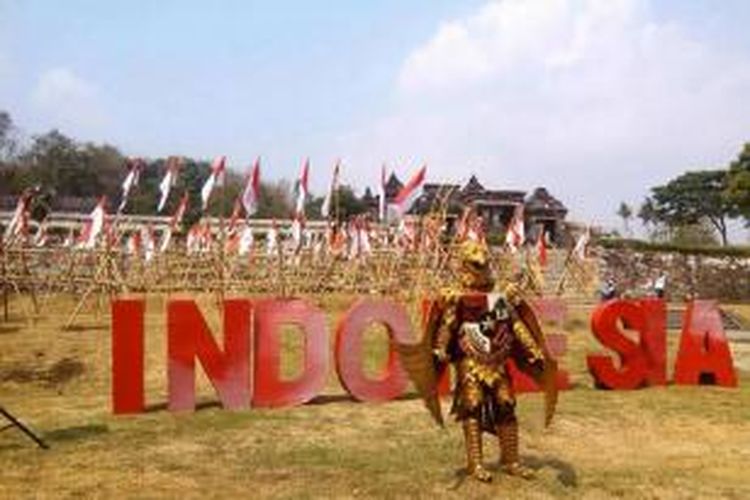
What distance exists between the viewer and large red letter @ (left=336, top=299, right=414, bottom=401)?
1337 cm

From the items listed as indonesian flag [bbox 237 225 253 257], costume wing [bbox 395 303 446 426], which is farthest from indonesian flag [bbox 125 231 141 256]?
costume wing [bbox 395 303 446 426]

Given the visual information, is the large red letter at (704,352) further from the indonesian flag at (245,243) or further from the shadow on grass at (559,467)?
the indonesian flag at (245,243)

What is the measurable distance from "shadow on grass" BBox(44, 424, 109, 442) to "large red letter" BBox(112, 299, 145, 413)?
0.71 meters

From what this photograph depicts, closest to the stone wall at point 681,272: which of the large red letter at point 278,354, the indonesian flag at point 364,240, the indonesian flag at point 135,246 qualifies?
the indonesian flag at point 364,240

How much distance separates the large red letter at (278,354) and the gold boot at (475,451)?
13.7ft

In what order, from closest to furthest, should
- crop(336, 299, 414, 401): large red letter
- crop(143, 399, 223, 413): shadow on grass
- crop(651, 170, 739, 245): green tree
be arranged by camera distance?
crop(143, 399, 223, 413): shadow on grass
crop(336, 299, 414, 401): large red letter
crop(651, 170, 739, 245): green tree

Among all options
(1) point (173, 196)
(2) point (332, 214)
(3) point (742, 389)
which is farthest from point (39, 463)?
(1) point (173, 196)

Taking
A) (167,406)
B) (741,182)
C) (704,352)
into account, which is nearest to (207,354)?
(167,406)

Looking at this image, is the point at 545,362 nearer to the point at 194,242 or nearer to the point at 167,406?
the point at 167,406

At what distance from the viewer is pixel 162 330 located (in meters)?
21.2

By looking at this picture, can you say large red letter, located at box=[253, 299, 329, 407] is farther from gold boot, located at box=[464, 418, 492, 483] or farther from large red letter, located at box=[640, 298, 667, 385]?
large red letter, located at box=[640, 298, 667, 385]

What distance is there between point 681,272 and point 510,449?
42802 mm

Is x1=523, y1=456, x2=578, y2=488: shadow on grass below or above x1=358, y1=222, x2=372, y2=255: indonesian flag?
below

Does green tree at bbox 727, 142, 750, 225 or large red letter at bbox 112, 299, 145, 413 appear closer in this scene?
large red letter at bbox 112, 299, 145, 413
